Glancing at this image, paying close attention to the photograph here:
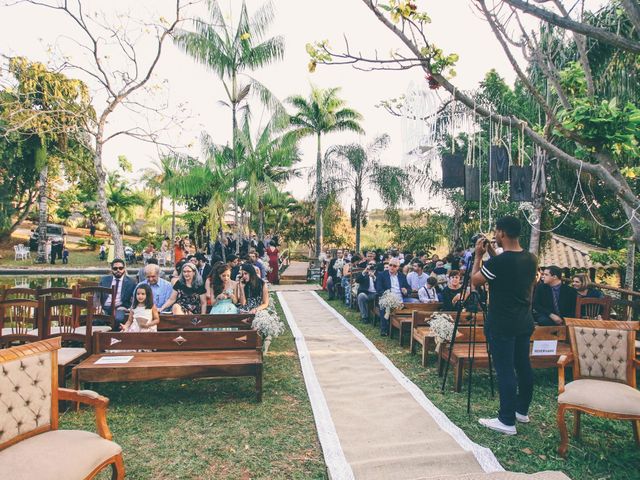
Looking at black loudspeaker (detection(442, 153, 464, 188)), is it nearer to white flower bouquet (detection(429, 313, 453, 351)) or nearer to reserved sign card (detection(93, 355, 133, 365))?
white flower bouquet (detection(429, 313, 453, 351))

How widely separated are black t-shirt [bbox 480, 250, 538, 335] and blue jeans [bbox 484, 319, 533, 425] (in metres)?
0.11

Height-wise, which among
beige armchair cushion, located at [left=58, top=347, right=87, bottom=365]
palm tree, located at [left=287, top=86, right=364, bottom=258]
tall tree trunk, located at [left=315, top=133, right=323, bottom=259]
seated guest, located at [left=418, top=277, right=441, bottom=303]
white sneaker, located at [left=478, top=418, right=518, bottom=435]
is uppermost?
palm tree, located at [left=287, top=86, right=364, bottom=258]

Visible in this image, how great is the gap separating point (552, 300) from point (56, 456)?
6996 millimetres

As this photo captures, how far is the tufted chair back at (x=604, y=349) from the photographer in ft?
13.8

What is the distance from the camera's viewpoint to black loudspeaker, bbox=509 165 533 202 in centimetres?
505

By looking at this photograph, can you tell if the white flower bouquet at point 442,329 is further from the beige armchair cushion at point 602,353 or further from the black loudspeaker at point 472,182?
the black loudspeaker at point 472,182

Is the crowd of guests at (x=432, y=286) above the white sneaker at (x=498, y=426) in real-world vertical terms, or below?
above

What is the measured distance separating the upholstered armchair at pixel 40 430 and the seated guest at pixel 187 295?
3.98 m

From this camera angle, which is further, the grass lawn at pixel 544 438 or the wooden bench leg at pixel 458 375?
the wooden bench leg at pixel 458 375

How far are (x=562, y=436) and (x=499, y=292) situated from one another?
1.34 meters

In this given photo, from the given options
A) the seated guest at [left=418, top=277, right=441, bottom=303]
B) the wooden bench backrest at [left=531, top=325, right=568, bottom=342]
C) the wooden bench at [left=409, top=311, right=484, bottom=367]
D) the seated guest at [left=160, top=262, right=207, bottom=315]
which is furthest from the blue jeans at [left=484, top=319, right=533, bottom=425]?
the seated guest at [left=418, top=277, right=441, bottom=303]

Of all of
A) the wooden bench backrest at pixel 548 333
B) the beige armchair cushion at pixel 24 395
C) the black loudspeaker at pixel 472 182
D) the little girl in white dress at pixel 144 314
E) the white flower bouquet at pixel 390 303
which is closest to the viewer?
the beige armchair cushion at pixel 24 395

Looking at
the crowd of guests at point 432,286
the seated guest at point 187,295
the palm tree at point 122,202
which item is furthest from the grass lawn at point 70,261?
the seated guest at point 187,295

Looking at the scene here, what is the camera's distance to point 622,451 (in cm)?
404
